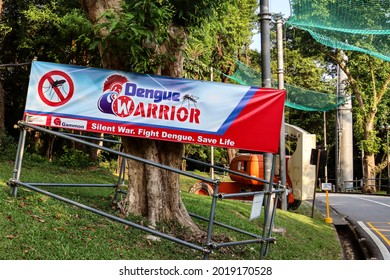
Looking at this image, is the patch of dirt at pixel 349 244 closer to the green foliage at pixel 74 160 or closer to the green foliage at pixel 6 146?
the green foliage at pixel 74 160

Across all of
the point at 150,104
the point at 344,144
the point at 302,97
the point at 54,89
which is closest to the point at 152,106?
the point at 150,104

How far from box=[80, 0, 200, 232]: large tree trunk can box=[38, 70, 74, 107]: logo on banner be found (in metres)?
0.73

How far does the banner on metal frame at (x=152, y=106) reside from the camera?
6.07 m

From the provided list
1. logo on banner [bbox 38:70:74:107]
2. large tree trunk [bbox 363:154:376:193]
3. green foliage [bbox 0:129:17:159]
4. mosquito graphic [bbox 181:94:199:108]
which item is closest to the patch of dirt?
mosquito graphic [bbox 181:94:199:108]

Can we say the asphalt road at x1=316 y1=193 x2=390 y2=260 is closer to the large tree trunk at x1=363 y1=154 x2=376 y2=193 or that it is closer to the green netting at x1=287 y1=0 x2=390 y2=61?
the green netting at x1=287 y1=0 x2=390 y2=61

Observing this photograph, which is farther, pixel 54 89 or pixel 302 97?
pixel 302 97

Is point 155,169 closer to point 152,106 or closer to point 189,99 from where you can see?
point 152,106

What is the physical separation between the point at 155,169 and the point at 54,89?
1.76 m

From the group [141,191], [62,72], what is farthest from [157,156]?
[62,72]

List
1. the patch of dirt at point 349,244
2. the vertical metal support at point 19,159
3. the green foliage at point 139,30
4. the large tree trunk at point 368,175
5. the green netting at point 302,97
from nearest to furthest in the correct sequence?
1. the green foliage at point 139,30
2. the vertical metal support at point 19,159
3. the patch of dirt at point 349,244
4. the green netting at point 302,97
5. the large tree trunk at point 368,175

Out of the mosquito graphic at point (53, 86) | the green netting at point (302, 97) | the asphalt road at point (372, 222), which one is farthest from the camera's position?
the green netting at point (302, 97)

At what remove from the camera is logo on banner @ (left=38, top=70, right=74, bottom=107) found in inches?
239

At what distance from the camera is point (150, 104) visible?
609 centimetres

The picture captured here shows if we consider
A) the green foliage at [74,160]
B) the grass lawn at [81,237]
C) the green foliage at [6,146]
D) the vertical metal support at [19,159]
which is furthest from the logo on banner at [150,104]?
the green foliage at [74,160]
